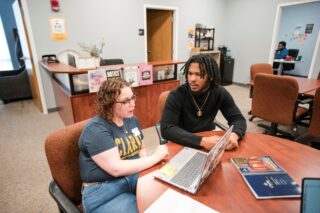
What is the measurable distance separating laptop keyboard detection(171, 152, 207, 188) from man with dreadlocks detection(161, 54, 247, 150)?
1.05 feet

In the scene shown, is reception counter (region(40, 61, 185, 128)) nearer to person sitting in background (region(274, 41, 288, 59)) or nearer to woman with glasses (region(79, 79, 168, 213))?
woman with glasses (region(79, 79, 168, 213))

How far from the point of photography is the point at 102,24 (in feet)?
12.7

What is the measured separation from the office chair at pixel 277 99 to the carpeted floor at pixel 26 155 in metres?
0.69

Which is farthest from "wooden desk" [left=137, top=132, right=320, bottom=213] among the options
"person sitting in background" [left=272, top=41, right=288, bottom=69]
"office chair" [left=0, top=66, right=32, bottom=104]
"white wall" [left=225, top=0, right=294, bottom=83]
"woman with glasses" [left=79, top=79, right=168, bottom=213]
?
"person sitting in background" [left=272, top=41, right=288, bottom=69]

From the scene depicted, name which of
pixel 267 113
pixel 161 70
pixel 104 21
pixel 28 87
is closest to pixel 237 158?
pixel 267 113

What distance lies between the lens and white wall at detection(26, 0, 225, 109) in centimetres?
337

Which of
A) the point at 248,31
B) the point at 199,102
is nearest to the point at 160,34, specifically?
the point at 248,31

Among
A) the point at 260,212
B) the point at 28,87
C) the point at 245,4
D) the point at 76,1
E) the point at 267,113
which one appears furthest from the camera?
the point at 245,4

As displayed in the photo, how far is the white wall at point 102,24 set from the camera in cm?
337

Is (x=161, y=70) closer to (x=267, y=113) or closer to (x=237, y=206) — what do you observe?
(x=267, y=113)

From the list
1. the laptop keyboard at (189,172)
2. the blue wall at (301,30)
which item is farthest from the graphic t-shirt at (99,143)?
the blue wall at (301,30)

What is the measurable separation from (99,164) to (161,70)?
231 cm

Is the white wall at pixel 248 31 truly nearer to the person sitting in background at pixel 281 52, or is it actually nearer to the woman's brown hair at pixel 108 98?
the person sitting in background at pixel 281 52

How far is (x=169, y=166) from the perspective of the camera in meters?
0.95
